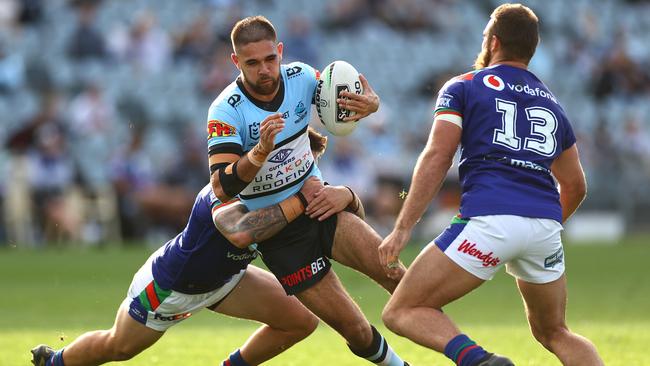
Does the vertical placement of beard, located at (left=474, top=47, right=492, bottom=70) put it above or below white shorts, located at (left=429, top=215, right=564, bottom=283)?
above

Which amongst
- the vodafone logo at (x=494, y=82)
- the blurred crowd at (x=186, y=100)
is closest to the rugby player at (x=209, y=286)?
the vodafone logo at (x=494, y=82)

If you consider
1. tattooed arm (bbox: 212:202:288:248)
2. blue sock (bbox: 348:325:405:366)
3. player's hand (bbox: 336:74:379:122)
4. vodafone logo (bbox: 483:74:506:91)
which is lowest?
blue sock (bbox: 348:325:405:366)

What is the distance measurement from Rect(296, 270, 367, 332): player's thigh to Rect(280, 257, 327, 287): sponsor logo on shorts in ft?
0.22

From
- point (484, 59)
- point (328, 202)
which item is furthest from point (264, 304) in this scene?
point (484, 59)

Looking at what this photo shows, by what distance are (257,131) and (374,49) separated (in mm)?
Result: 19090

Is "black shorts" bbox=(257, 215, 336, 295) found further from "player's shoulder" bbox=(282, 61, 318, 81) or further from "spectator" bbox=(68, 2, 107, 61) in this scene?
"spectator" bbox=(68, 2, 107, 61)

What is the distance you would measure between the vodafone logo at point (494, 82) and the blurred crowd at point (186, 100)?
560 inches

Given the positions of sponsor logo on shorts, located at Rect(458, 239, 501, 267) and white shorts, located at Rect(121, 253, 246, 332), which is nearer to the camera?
sponsor logo on shorts, located at Rect(458, 239, 501, 267)

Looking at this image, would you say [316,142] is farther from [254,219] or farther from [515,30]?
[515,30]

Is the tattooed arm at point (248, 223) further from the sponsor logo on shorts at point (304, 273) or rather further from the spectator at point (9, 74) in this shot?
the spectator at point (9, 74)

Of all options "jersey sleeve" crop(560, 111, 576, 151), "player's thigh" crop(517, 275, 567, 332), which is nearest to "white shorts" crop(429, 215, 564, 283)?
"player's thigh" crop(517, 275, 567, 332)

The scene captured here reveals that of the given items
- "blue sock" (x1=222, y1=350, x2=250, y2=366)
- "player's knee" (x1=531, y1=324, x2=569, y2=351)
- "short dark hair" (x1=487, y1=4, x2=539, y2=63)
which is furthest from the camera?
"blue sock" (x1=222, y1=350, x2=250, y2=366)

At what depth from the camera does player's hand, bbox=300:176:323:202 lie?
293 inches

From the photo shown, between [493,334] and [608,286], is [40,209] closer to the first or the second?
[608,286]
